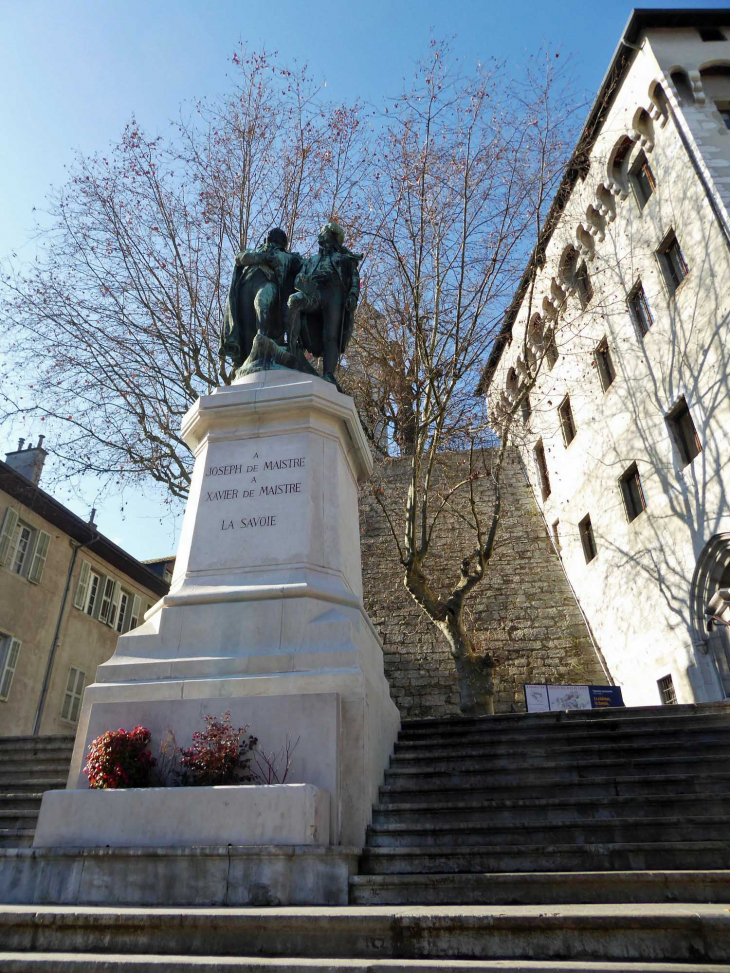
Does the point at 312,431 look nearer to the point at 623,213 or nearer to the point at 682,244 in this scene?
the point at 682,244

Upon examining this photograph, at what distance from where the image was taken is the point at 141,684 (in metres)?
5.46

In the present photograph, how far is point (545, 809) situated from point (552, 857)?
836mm

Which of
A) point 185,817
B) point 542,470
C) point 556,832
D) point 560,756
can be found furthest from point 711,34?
point 185,817

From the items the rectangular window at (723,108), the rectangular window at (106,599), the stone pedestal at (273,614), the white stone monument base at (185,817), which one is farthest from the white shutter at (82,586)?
the rectangular window at (723,108)

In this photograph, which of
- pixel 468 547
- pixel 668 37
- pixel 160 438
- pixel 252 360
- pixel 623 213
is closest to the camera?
pixel 252 360

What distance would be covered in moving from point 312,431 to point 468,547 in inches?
613

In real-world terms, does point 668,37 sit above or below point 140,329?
above

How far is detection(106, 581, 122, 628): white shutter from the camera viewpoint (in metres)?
23.3

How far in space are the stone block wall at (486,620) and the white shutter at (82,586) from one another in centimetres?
878

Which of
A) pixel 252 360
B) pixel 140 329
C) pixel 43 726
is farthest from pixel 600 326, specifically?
pixel 43 726

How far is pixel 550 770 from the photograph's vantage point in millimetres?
6027

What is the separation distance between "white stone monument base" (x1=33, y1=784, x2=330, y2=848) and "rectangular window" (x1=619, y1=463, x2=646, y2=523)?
1507cm

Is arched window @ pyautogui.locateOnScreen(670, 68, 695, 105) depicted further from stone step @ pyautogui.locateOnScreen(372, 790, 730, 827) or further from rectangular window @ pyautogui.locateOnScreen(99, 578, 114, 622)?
rectangular window @ pyautogui.locateOnScreen(99, 578, 114, 622)

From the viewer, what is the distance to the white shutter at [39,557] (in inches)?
772
